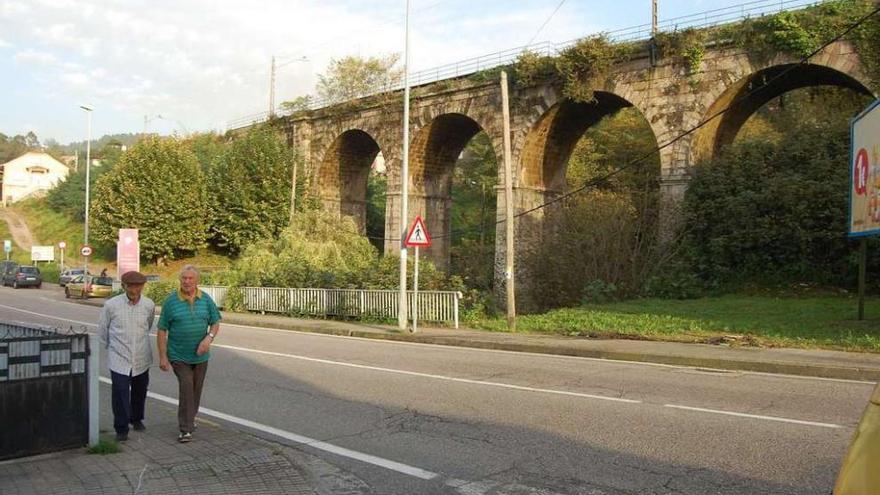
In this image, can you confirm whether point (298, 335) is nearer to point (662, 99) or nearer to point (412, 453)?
point (412, 453)

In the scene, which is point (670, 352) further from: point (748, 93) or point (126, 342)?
point (748, 93)

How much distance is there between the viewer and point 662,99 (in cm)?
2706

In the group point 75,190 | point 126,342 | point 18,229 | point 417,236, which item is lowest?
point 126,342

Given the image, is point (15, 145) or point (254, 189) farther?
point (15, 145)

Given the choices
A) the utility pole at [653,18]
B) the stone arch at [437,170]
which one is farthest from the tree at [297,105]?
Result: the utility pole at [653,18]

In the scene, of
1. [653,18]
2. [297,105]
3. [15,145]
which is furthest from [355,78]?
[15,145]

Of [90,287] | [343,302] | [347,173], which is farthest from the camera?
[347,173]

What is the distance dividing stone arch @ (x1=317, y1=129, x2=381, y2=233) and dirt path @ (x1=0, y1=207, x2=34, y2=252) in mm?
39767

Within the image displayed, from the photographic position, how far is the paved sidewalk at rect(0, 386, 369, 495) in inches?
209

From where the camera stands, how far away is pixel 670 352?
1265 cm

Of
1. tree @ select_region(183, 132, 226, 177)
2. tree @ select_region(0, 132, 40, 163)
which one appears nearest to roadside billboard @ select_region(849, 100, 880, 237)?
tree @ select_region(183, 132, 226, 177)

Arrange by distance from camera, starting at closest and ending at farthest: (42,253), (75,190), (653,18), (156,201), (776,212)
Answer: (776,212)
(653,18)
(156,201)
(42,253)
(75,190)

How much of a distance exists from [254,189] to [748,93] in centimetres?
3017

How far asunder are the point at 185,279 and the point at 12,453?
2.01 meters
